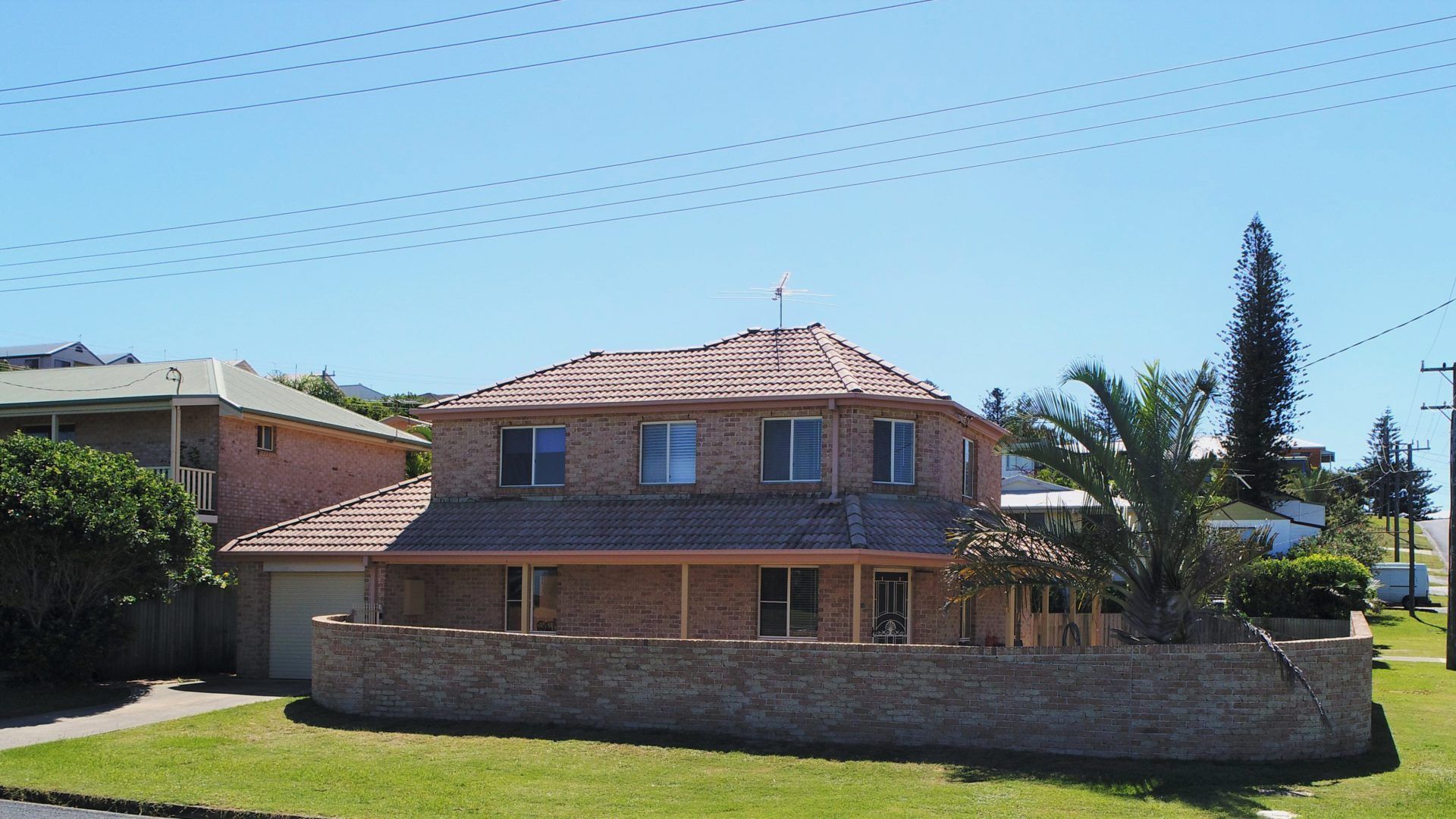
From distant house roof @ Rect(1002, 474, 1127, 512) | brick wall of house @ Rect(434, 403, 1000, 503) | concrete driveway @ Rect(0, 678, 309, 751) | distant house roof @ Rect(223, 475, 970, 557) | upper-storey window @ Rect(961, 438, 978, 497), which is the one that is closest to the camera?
concrete driveway @ Rect(0, 678, 309, 751)

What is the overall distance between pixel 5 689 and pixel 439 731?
7.91 metres

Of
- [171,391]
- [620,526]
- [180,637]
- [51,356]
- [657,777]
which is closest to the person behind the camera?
[657,777]

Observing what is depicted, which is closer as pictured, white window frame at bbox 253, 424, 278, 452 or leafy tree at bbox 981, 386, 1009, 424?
white window frame at bbox 253, 424, 278, 452

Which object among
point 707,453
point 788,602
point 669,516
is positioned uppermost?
point 707,453

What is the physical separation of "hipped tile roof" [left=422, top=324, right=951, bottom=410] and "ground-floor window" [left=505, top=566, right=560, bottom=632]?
3135 mm

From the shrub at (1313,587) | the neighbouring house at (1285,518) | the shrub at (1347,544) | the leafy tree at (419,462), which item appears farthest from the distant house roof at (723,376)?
the neighbouring house at (1285,518)

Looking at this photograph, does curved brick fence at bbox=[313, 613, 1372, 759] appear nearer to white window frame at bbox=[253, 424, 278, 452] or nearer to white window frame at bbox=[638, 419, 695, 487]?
white window frame at bbox=[638, 419, 695, 487]

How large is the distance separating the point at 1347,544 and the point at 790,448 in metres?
32.4

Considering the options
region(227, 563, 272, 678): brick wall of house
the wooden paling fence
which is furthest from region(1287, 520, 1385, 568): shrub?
the wooden paling fence

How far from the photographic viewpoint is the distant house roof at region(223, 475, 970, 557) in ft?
64.8

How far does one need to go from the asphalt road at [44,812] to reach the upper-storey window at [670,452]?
11761 mm

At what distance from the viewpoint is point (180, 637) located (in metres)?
23.0

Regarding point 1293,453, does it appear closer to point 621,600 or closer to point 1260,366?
point 1260,366

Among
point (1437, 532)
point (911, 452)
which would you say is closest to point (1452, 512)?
point (911, 452)
